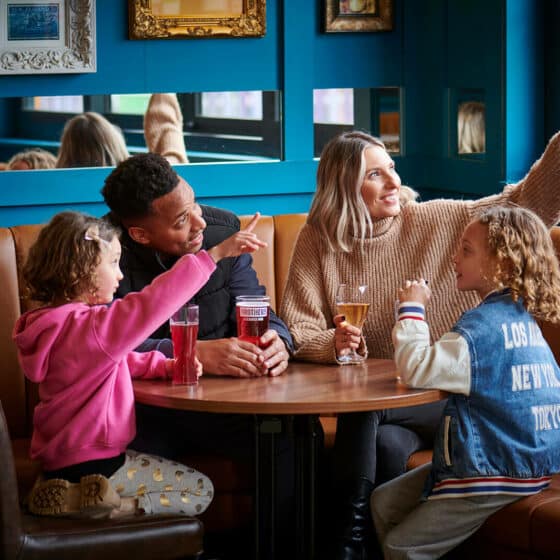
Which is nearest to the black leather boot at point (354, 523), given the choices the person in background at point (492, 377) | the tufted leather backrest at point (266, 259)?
the person in background at point (492, 377)

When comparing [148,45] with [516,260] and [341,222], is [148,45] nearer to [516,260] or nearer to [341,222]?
[341,222]

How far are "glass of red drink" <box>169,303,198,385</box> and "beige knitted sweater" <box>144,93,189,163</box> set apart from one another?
290 cm

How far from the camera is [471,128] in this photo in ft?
18.4

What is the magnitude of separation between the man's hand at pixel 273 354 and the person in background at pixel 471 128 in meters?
2.84

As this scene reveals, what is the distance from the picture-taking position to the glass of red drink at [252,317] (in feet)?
9.28

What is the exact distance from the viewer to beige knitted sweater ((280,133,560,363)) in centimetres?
333

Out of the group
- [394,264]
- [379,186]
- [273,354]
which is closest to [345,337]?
[273,354]

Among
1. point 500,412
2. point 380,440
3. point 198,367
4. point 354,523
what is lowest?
point 354,523

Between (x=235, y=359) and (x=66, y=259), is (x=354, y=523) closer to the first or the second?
(x=235, y=359)

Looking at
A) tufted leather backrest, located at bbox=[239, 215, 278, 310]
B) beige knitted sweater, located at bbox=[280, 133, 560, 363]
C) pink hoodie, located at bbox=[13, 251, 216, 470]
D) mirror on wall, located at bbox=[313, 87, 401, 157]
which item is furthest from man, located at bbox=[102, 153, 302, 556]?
mirror on wall, located at bbox=[313, 87, 401, 157]

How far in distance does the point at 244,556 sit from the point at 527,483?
40.2 inches

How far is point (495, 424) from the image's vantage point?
2758 mm

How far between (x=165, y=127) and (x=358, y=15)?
1.12 metres

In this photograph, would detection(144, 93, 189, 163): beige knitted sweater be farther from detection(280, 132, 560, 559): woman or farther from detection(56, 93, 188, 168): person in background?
detection(280, 132, 560, 559): woman
